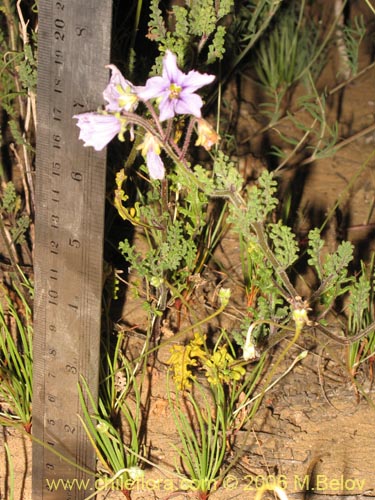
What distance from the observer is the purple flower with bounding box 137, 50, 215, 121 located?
1.33 m

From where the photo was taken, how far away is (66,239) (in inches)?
62.1

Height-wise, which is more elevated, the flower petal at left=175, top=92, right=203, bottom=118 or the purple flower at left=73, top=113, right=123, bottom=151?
the flower petal at left=175, top=92, right=203, bottom=118

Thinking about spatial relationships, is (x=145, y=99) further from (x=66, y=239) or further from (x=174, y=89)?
(x=66, y=239)

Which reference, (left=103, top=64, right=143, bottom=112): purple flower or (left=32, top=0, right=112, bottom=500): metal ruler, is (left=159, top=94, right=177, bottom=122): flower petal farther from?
(left=32, top=0, right=112, bottom=500): metal ruler

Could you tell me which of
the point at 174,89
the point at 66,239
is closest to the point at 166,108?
the point at 174,89

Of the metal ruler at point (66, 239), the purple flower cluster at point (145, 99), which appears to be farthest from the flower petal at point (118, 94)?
the metal ruler at point (66, 239)

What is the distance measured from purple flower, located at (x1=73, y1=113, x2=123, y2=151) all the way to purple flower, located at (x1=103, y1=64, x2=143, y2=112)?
21 mm

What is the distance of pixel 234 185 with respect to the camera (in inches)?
57.0

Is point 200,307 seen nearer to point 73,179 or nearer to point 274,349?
point 274,349

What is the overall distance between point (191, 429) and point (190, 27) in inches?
33.8

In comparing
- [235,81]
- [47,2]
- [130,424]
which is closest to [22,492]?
[130,424]

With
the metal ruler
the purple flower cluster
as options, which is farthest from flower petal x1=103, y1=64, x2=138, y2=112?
the metal ruler

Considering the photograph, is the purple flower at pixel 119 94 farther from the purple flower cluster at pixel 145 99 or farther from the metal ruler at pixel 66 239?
the metal ruler at pixel 66 239

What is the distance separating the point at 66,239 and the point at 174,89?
1.28 ft
